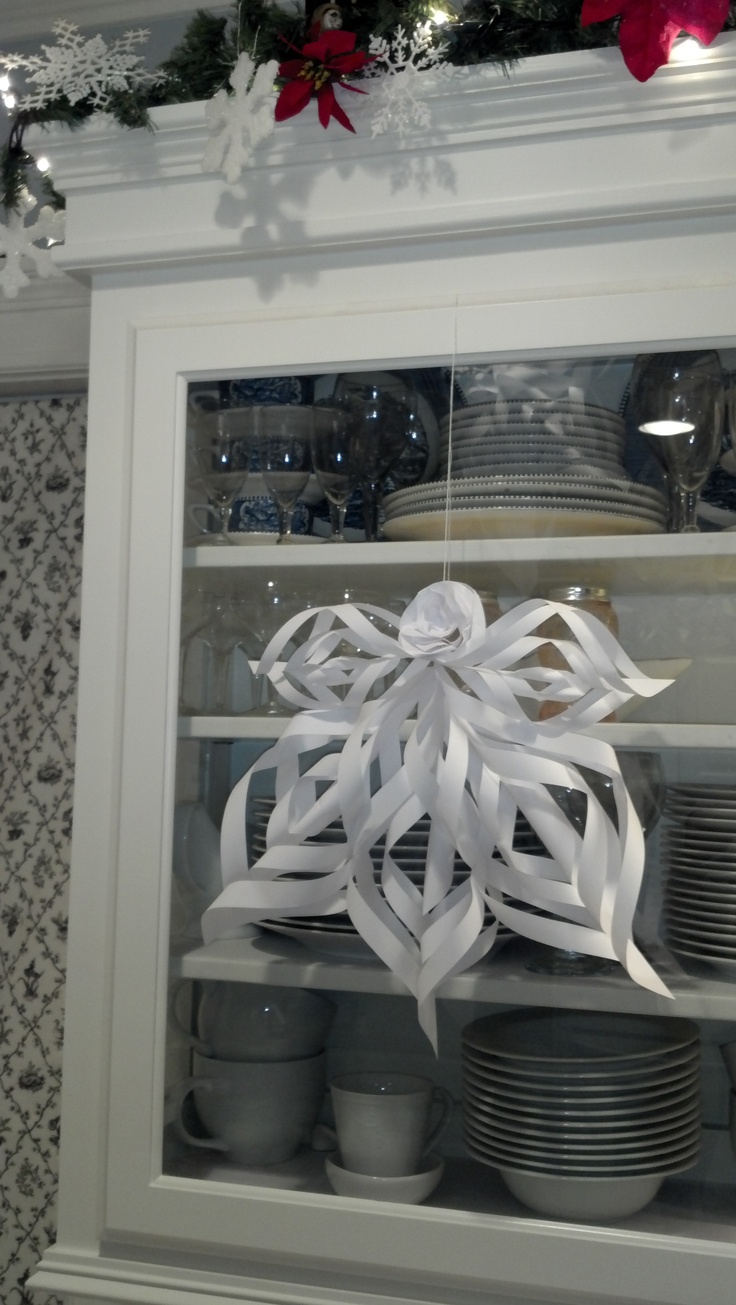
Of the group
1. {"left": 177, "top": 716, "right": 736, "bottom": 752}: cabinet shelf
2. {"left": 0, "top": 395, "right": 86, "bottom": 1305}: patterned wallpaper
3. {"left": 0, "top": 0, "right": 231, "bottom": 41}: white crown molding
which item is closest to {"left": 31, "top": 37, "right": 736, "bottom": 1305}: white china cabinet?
{"left": 177, "top": 716, "right": 736, "bottom": 752}: cabinet shelf

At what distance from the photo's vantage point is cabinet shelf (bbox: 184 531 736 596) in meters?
0.93

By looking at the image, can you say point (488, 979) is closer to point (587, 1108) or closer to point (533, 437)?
point (587, 1108)

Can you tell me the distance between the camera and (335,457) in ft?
3.40

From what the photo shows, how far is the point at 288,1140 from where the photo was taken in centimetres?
100

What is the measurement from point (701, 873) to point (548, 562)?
0.29 m

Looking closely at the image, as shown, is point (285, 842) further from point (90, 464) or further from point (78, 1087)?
point (90, 464)

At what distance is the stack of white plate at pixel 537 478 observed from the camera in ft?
3.12

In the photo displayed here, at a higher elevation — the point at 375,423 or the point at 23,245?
the point at 23,245

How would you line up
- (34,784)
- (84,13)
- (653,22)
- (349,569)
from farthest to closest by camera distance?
(84,13) < (34,784) < (349,569) < (653,22)

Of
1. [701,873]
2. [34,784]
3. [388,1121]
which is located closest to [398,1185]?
[388,1121]

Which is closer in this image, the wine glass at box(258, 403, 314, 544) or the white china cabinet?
the white china cabinet

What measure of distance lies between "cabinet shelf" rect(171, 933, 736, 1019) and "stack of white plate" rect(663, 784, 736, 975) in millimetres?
22

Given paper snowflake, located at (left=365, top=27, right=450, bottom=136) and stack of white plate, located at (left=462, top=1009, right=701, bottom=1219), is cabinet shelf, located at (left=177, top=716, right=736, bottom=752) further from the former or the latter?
paper snowflake, located at (left=365, top=27, right=450, bottom=136)

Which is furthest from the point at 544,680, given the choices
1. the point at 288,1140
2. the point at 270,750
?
the point at 288,1140
